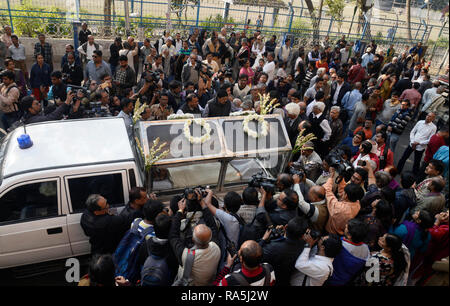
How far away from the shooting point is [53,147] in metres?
4.16

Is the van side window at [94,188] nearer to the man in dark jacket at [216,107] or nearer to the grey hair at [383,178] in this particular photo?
the man in dark jacket at [216,107]

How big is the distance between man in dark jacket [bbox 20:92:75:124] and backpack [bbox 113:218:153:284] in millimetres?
2954

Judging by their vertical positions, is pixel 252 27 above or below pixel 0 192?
above

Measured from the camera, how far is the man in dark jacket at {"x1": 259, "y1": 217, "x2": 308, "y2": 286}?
342 cm

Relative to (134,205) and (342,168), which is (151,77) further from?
(342,168)

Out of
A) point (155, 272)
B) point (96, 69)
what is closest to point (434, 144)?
point (155, 272)

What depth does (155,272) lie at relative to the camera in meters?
3.19

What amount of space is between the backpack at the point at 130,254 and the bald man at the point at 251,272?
1.20m

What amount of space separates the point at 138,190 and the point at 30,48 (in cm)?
1078

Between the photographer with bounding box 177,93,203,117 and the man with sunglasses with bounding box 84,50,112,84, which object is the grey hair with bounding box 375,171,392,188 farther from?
the man with sunglasses with bounding box 84,50,112,84

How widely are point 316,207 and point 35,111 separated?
195 inches

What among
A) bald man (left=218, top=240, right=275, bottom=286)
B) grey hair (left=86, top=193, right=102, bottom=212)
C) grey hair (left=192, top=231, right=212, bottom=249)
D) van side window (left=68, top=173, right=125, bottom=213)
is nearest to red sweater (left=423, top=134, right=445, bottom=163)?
bald man (left=218, top=240, right=275, bottom=286)

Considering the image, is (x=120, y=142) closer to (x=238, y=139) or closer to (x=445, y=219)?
(x=238, y=139)
